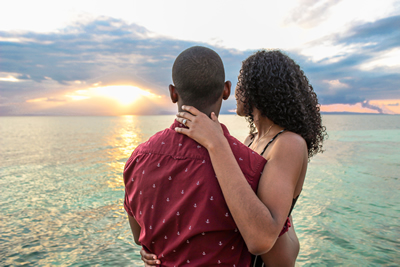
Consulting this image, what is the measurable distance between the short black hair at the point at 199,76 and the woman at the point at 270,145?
85mm

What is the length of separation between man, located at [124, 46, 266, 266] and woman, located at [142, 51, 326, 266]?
2.8 inches

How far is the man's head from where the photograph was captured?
147 cm

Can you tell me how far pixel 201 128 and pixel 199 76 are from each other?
282 mm

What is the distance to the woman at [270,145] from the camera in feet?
4.42

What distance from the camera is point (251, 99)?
7.41ft

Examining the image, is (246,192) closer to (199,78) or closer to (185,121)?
(185,121)

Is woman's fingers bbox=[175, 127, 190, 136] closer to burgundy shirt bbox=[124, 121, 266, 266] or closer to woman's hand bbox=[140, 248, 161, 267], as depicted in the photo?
burgundy shirt bbox=[124, 121, 266, 266]

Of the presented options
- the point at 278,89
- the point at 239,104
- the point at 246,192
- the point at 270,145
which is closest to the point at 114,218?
A: the point at 239,104

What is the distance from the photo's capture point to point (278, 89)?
2113mm

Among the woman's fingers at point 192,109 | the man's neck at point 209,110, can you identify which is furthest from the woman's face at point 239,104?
the woman's fingers at point 192,109

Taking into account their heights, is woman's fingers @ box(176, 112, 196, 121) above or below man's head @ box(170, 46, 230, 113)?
below

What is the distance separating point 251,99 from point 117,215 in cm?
564

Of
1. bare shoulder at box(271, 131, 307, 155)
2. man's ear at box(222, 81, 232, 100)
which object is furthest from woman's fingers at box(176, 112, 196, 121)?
bare shoulder at box(271, 131, 307, 155)

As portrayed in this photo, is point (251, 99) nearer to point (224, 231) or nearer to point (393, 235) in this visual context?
point (224, 231)
